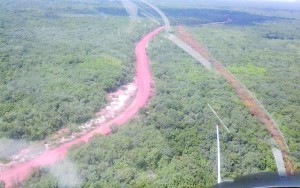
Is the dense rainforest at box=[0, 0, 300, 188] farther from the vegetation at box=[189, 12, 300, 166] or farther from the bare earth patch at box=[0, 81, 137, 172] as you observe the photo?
the bare earth patch at box=[0, 81, 137, 172]

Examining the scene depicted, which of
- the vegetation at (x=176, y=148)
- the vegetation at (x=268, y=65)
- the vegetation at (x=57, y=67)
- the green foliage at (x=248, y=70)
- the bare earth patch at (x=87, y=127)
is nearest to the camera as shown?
the vegetation at (x=176, y=148)

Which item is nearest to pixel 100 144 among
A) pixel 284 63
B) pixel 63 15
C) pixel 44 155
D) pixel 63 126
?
pixel 44 155

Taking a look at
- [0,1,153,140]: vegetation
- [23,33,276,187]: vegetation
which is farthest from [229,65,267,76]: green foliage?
[0,1,153,140]: vegetation

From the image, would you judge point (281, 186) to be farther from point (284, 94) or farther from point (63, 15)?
point (63, 15)

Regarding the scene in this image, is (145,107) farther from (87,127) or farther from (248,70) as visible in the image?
(248,70)

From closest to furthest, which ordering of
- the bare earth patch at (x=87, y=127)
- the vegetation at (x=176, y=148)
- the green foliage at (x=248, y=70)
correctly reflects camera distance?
1. the vegetation at (x=176, y=148)
2. the bare earth patch at (x=87, y=127)
3. the green foliage at (x=248, y=70)

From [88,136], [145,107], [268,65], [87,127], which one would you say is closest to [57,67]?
[145,107]

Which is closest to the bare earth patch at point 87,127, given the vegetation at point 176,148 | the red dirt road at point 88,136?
the red dirt road at point 88,136

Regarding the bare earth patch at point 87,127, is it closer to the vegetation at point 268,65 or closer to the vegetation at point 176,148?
the vegetation at point 176,148
